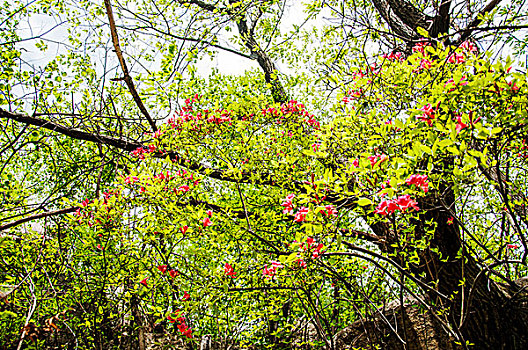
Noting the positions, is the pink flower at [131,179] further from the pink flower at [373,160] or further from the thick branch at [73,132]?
the pink flower at [373,160]

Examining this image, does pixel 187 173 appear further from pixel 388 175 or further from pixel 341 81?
pixel 388 175

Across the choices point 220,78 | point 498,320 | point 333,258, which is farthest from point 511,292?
point 220,78

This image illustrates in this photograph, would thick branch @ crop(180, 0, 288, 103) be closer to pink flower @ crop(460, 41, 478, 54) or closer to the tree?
the tree

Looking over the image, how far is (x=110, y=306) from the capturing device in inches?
153

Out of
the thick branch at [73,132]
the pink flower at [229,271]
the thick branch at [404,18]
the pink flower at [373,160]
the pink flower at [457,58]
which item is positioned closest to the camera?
the pink flower at [373,160]

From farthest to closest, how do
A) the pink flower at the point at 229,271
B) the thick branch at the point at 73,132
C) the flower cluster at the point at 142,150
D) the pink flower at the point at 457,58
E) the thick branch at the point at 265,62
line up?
the thick branch at the point at 265,62 < the flower cluster at the point at 142,150 < the pink flower at the point at 229,271 < the thick branch at the point at 73,132 < the pink flower at the point at 457,58

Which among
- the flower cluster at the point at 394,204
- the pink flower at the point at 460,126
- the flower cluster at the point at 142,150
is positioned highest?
the flower cluster at the point at 142,150

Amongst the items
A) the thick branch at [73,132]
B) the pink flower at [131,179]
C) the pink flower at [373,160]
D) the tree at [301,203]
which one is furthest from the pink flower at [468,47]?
the pink flower at [131,179]

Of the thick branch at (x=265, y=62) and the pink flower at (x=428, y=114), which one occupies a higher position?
the thick branch at (x=265, y=62)

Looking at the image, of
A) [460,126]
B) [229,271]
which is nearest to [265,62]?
[229,271]

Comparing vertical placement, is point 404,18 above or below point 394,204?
above

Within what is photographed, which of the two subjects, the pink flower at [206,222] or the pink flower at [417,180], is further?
the pink flower at [206,222]

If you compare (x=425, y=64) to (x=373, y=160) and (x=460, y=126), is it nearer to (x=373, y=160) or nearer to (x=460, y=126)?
(x=460, y=126)

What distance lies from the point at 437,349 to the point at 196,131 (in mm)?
3718
